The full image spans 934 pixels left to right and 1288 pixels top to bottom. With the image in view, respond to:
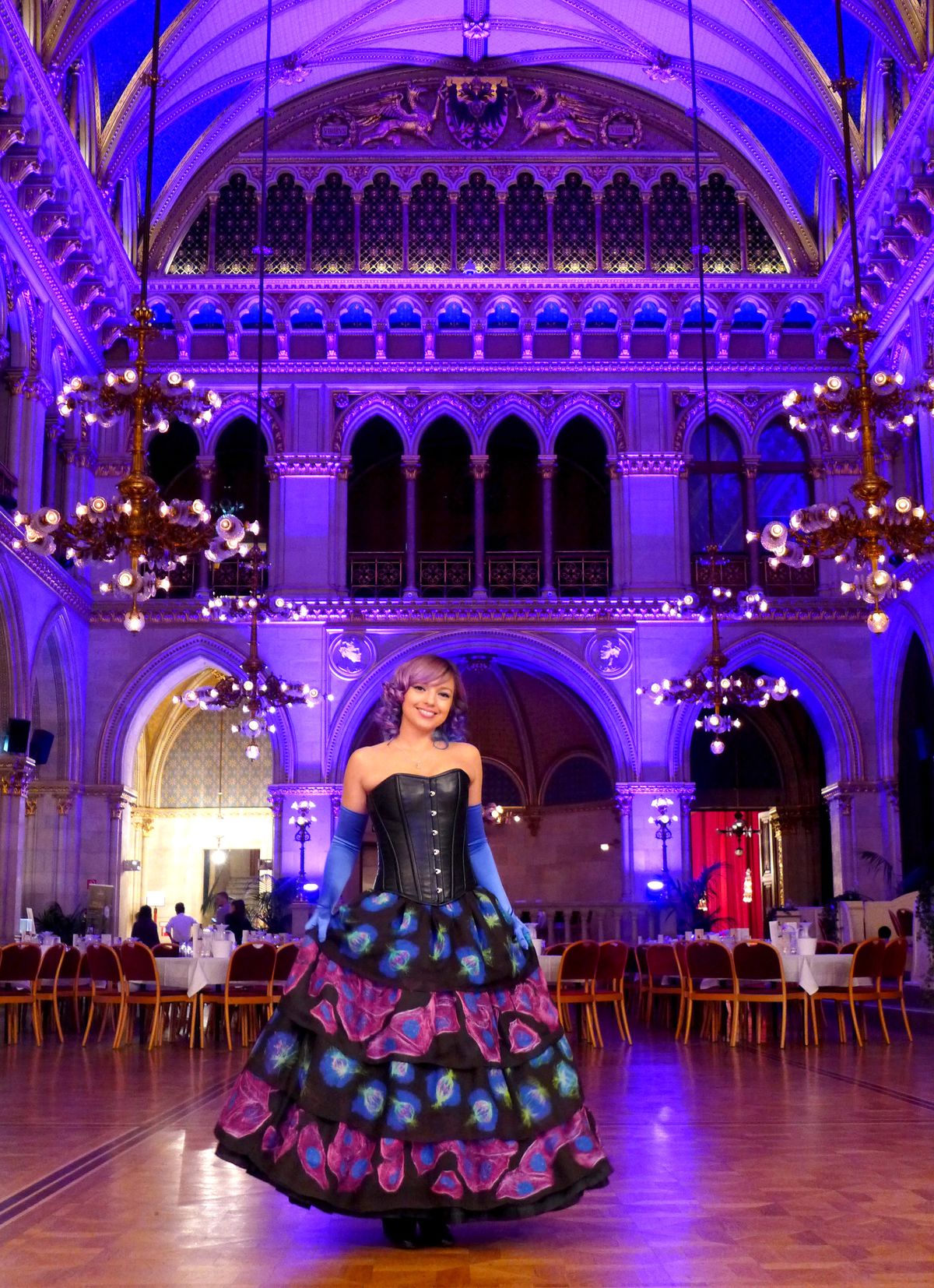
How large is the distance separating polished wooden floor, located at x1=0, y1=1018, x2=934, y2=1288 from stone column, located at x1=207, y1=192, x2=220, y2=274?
14.7 metres

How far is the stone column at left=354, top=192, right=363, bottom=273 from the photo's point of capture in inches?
782

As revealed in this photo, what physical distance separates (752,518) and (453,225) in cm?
600

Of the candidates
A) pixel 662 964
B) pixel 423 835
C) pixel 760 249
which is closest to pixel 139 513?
pixel 662 964

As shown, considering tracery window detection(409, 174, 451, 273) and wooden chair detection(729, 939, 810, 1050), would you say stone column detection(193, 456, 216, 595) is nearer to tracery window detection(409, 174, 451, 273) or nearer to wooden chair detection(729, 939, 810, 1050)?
tracery window detection(409, 174, 451, 273)

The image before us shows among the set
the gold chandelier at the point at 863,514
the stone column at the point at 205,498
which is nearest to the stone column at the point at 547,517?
the stone column at the point at 205,498

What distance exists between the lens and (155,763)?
23.6m

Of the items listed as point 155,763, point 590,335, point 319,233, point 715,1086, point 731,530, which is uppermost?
point 319,233

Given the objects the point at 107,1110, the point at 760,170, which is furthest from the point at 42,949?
the point at 760,170

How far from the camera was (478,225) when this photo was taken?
2014cm

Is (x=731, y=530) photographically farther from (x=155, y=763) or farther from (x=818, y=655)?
(x=155, y=763)

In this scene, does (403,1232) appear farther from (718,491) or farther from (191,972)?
(718,491)

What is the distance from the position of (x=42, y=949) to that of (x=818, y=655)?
11.3 metres

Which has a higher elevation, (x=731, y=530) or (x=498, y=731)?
(x=731, y=530)

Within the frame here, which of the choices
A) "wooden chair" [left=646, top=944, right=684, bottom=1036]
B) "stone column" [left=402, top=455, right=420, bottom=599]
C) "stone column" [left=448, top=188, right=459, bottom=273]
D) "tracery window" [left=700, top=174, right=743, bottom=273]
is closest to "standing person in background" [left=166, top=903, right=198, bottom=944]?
"wooden chair" [left=646, top=944, right=684, bottom=1036]
